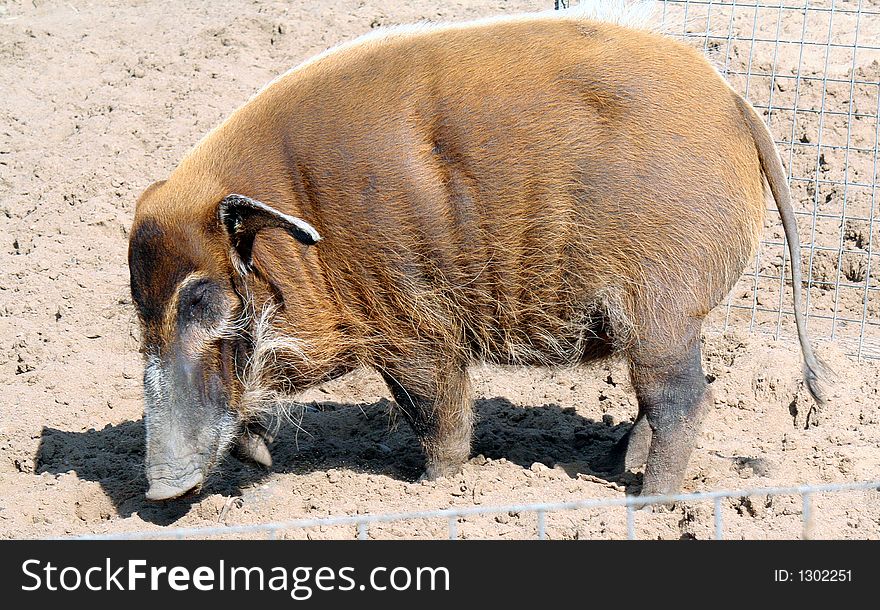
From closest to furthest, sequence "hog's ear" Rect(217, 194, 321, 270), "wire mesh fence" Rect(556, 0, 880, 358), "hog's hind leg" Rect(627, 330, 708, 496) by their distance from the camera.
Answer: "hog's ear" Rect(217, 194, 321, 270) < "hog's hind leg" Rect(627, 330, 708, 496) < "wire mesh fence" Rect(556, 0, 880, 358)

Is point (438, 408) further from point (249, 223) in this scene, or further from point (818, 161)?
point (818, 161)

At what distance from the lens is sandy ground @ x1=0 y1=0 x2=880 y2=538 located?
4930 millimetres

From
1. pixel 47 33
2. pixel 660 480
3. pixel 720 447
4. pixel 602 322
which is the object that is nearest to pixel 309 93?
pixel 602 322

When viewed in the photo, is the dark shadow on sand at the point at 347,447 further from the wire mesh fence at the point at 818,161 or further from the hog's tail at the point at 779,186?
the wire mesh fence at the point at 818,161

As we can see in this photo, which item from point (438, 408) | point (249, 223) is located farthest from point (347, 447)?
point (249, 223)

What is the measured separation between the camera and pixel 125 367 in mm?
6512

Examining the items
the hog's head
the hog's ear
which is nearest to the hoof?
the hog's head

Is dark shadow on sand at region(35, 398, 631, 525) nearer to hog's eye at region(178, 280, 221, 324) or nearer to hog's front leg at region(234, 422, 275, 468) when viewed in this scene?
hog's front leg at region(234, 422, 275, 468)

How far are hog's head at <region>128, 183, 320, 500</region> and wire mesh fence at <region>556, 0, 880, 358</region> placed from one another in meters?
3.51

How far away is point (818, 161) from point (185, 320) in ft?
16.5

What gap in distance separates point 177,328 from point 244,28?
563cm

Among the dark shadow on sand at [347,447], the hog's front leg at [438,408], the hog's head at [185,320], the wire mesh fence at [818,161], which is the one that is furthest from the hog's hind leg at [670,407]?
the wire mesh fence at [818,161]

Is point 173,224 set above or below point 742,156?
below

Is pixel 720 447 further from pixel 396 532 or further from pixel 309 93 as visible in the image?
pixel 309 93
